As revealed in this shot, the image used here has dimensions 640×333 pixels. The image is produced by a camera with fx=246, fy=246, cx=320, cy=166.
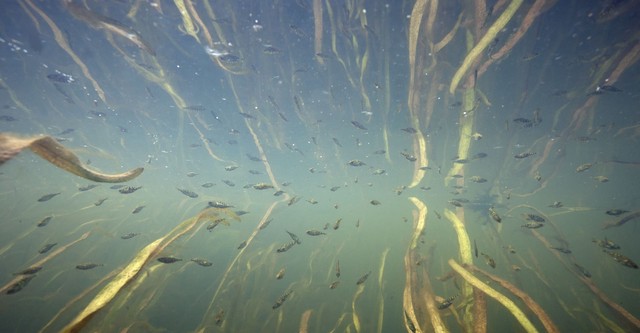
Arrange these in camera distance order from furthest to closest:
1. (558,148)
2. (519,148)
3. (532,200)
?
(532,200)
(519,148)
(558,148)

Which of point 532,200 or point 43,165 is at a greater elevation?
point 43,165

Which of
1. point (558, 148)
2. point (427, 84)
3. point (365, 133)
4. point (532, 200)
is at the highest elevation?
point (427, 84)

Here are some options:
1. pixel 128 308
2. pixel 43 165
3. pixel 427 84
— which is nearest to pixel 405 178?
pixel 427 84

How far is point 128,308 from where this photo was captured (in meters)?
Answer: 7.04

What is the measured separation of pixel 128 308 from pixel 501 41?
14.0 meters

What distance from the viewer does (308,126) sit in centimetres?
1739

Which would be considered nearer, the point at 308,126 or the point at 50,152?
the point at 50,152

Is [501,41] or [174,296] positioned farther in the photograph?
[174,296]

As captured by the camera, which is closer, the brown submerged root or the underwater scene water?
the brown submerged root

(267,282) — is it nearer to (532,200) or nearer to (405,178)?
(405,178)

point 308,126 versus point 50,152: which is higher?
point 50,152

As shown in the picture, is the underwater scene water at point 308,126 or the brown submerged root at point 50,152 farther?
the underwater scene water at point 308,126

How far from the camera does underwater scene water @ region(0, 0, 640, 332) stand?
605 centimetres

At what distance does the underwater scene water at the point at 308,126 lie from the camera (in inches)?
238
